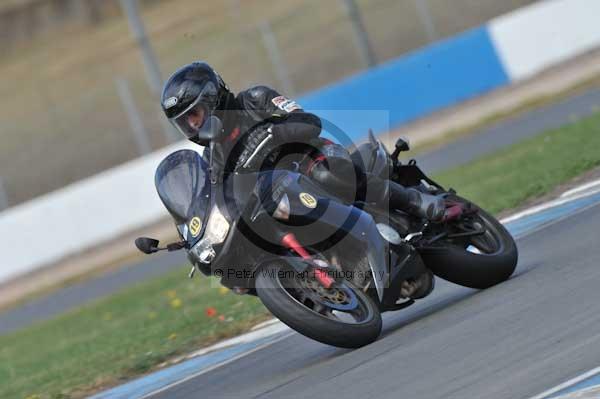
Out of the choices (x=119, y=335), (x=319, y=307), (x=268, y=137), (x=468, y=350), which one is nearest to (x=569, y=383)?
(x=468, y=350)

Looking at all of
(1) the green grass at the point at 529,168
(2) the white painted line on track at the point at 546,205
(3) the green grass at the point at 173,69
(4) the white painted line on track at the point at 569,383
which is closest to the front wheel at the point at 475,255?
(4) the white painted line on track at the point at 569,383

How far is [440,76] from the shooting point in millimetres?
24078

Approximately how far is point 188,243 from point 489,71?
1747cm

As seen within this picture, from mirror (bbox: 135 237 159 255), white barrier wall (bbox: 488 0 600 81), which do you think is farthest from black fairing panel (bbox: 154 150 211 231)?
white barrier wall (bbox: 488 0 600 81)

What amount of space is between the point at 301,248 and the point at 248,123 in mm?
994

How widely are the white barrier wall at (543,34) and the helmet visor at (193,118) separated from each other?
16818mm

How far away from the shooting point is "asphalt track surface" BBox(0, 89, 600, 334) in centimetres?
1772

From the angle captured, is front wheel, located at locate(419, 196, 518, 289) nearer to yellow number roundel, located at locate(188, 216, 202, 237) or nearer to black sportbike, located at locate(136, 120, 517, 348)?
black sportbike, located at locate(136, 120, 517, 348)

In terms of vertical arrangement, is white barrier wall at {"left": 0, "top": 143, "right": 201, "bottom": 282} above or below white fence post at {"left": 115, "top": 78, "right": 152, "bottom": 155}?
below

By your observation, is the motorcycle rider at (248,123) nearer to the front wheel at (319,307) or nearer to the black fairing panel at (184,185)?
the black fairing panel at (184,185)

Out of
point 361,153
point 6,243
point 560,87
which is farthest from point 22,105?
point 361,153

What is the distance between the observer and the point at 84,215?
2159 cm

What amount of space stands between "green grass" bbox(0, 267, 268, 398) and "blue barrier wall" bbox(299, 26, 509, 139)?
7979 mm

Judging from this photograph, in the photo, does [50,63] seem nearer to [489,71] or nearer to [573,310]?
[489,71]
